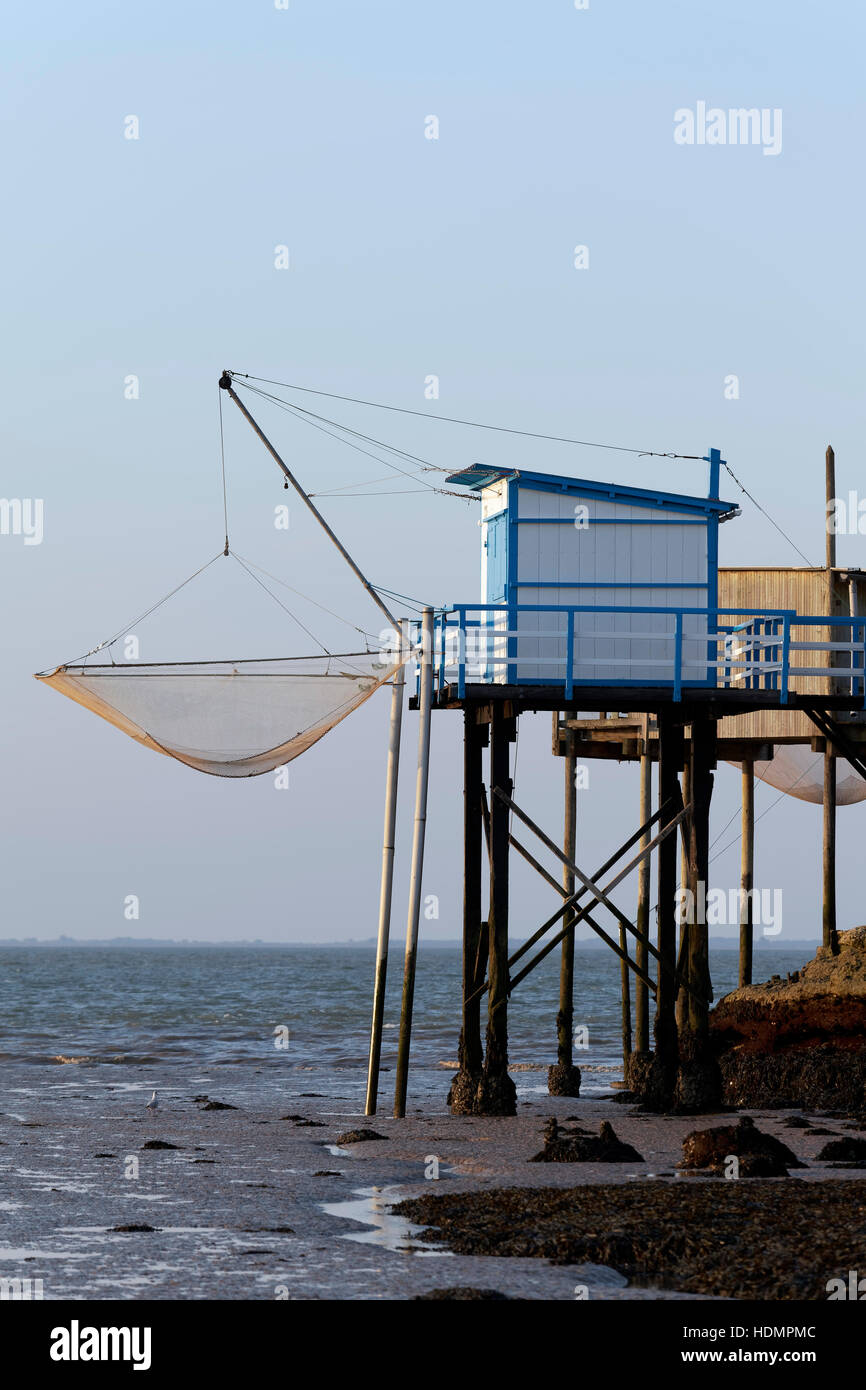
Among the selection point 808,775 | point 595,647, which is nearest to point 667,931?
point 595,647

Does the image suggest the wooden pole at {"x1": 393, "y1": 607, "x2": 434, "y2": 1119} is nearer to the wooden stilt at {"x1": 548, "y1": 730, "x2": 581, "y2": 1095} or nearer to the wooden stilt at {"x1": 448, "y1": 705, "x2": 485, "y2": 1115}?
the wooden stilt at {"x1": 448, "y1": 705, "x2": 485, "y2": 1115}

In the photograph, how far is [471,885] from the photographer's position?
964 inches

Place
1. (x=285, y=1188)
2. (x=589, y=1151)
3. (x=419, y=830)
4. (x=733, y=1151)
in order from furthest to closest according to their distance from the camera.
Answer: (x=419, y=830) → (x=589, y=1151) → (x=733, y=1151) → (x=285, y=1188)

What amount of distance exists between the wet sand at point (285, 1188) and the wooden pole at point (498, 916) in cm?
65

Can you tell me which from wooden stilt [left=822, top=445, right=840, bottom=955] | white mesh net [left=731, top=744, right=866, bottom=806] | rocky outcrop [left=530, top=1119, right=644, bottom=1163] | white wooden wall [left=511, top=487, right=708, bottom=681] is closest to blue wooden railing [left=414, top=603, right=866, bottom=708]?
white wooden wall [left=511, top=487, right=708, bottom=681]

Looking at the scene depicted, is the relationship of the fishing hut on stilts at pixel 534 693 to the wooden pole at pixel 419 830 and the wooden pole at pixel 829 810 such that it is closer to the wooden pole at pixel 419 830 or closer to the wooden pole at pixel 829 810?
the wooden pole at pixel 419 830

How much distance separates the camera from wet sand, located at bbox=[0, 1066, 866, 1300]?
1274 cm

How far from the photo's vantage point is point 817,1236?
1350 centimetres

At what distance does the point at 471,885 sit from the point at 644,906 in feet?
18.4

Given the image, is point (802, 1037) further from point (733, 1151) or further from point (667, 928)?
point (733, 1151)

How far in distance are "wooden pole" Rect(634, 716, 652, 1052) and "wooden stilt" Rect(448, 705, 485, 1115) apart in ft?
11.2

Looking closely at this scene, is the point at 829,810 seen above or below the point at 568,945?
above
